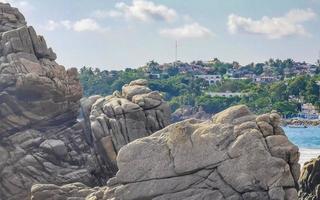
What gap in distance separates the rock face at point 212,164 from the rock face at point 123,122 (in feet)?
39.1

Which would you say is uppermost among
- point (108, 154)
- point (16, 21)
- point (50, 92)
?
point (16, 21)

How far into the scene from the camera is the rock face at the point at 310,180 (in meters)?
40.3

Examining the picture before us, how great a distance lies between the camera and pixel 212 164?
27453 millimetres

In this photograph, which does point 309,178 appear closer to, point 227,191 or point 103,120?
point 103,120

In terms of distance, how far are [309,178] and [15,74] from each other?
1735 cm

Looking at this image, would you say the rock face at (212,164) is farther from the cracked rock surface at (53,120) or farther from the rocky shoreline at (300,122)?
the rocky shoreline at (300,122)

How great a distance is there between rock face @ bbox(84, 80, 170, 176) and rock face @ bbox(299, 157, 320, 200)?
7952 millimetres

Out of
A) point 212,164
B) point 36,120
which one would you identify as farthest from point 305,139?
point 212,164

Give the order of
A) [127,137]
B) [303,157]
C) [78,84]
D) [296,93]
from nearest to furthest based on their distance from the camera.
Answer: [127,137] → [78,84] → [303,157] → [296,93]

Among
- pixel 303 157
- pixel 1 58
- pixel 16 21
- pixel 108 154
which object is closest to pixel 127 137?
pixel 108 154

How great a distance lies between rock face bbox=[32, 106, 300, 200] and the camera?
26.8 m

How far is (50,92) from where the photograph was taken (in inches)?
1745

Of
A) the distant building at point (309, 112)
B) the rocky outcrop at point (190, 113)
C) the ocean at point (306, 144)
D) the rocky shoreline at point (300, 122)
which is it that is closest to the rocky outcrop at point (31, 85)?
the ocean at point (306, 144)

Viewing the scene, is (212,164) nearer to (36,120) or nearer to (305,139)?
(36,120)
